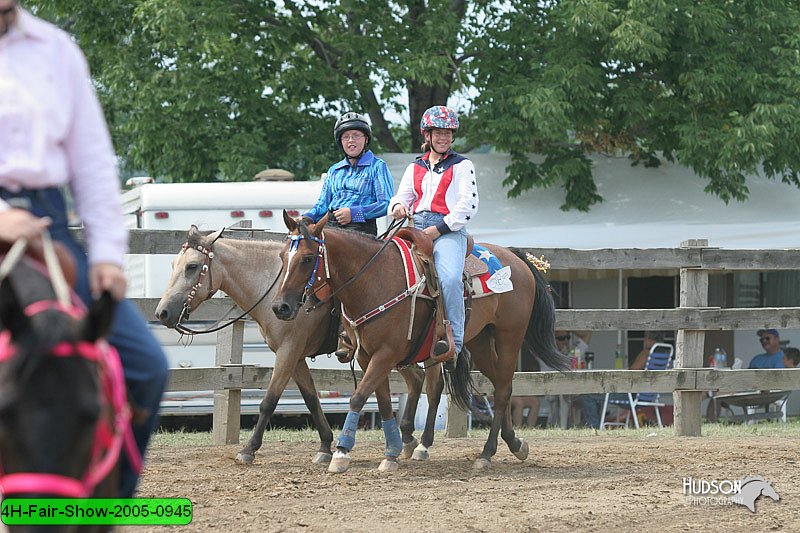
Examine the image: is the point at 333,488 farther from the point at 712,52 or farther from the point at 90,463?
the point at 712,52

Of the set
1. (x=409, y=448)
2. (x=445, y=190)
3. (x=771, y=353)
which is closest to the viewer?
(x=445, y=190)

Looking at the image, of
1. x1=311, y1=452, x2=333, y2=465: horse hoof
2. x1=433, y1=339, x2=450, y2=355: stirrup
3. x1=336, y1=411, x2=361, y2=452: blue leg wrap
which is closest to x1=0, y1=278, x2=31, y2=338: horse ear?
x1=336, y1=411, x2=361, y2=452: blue leg wrap

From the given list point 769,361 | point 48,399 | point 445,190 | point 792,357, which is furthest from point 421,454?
point 792,357

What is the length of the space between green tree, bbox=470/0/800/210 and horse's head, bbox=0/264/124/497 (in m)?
12.2

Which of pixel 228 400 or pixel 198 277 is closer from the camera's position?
pixel 198 277

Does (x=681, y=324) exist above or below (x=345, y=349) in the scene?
below

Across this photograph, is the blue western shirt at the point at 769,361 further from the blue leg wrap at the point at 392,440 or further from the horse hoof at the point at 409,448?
the blue leg wrap at the point at 392,440

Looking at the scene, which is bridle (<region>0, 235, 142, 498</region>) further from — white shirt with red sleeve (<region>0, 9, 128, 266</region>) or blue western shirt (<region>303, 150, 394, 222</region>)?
blue western shirt (<region>303, 150, 394, 222</region>)

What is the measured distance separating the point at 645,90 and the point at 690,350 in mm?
5871

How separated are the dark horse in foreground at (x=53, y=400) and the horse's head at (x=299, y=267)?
4853 mm

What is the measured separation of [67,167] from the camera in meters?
2.89

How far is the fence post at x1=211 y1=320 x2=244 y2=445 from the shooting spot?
382 inches

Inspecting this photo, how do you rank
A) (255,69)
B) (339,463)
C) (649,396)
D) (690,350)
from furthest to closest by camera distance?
1. (255,69)
2. (649,396)
3. (690,350)
4. (339,463)

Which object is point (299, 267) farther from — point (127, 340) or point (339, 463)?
point (127, 340)
